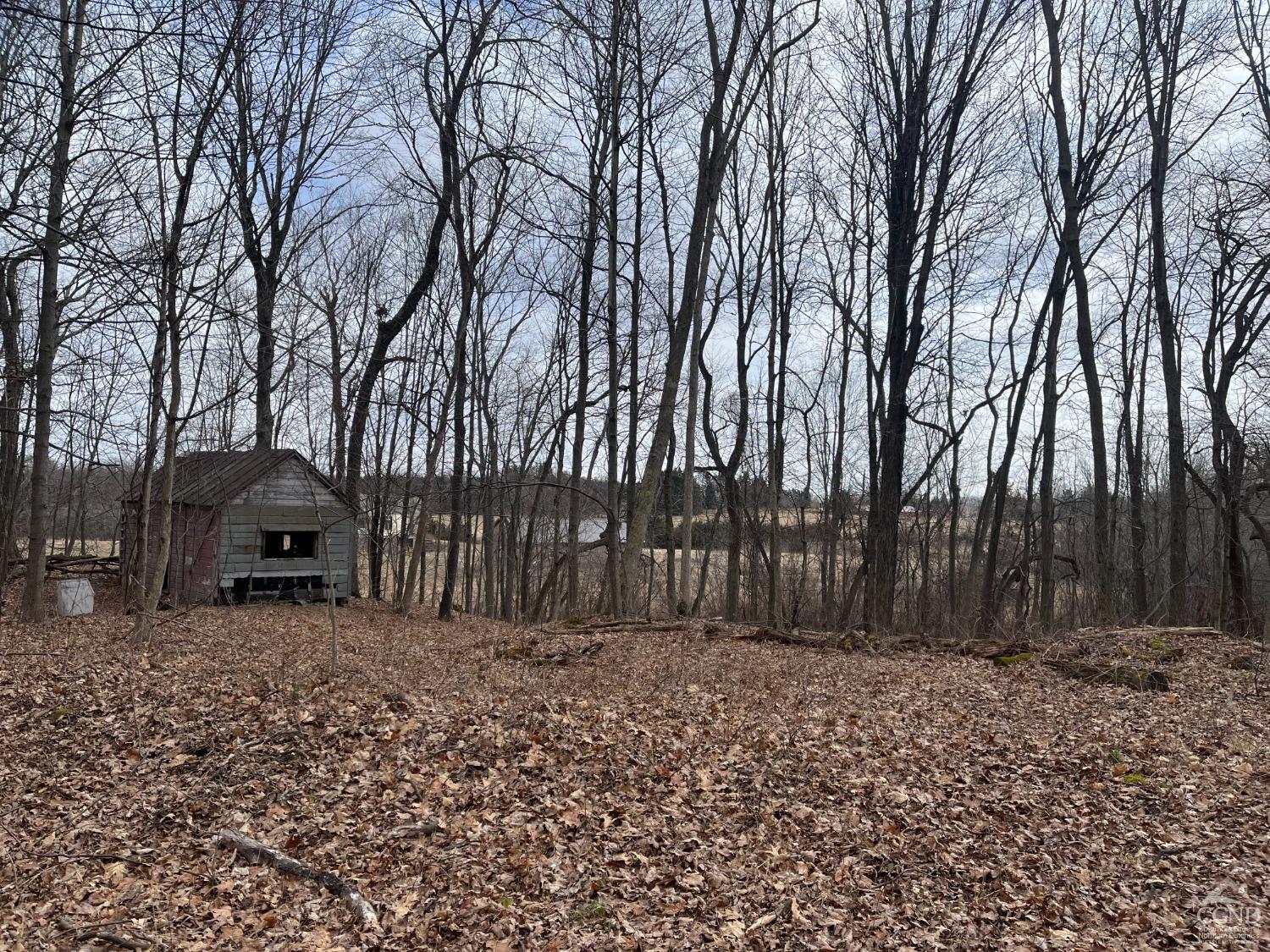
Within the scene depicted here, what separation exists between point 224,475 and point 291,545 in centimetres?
200

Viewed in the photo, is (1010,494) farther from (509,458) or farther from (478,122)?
(478,122)

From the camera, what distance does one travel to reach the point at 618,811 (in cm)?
501

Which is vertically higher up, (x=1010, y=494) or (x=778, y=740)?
(x=1010, y=494)

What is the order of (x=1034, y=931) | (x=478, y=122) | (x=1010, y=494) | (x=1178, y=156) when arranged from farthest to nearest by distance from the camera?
(x=1010, y=494), (x=478, y=122), (x=1178, y=156), (x=1034, y=931)

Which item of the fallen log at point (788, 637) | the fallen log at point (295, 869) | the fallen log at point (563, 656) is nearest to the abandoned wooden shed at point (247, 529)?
the fallen log at point (563, 656)

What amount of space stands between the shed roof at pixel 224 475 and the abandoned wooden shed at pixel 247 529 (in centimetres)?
2

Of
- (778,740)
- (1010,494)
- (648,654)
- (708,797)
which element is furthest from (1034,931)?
(1010,494)

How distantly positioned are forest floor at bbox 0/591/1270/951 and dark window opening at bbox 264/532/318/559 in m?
7.78

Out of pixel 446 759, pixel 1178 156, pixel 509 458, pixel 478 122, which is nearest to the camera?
pixel 446 759

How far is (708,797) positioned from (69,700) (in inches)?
204

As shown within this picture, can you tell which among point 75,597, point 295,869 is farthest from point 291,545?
point 295,869

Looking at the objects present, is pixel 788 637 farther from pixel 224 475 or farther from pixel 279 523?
pixel 224 475

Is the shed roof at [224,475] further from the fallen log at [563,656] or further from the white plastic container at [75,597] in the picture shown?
the fallen log at [563,656]

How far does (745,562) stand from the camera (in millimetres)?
23281
